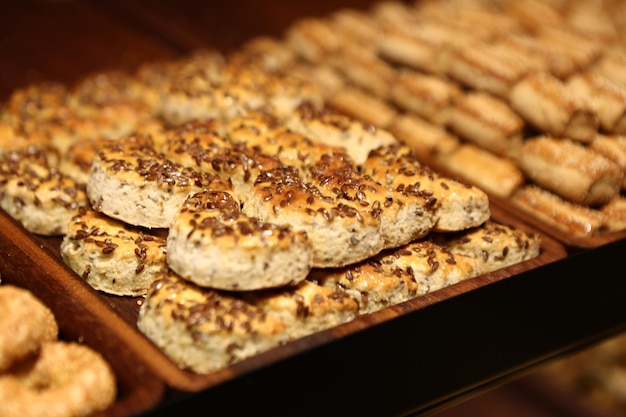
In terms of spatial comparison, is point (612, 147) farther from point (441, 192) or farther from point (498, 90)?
point (441, 192)

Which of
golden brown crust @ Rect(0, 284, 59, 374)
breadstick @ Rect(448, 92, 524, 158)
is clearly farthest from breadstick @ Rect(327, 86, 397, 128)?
golden brown crust @ Rect(0, 284, 59, 374)

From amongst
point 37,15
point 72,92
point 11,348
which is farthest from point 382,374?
point 37,15

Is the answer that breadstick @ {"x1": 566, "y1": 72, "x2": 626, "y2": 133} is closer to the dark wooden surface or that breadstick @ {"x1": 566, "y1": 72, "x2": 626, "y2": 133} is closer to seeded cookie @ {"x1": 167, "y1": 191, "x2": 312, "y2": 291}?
the dark wooden surface

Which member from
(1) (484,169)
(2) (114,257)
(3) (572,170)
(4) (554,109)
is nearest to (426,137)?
(1) (484,169)

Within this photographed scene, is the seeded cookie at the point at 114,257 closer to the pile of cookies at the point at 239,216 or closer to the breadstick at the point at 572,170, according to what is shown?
the pile of cookies at the point at 239,216

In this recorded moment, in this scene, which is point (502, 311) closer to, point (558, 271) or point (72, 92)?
point (558, 271)
